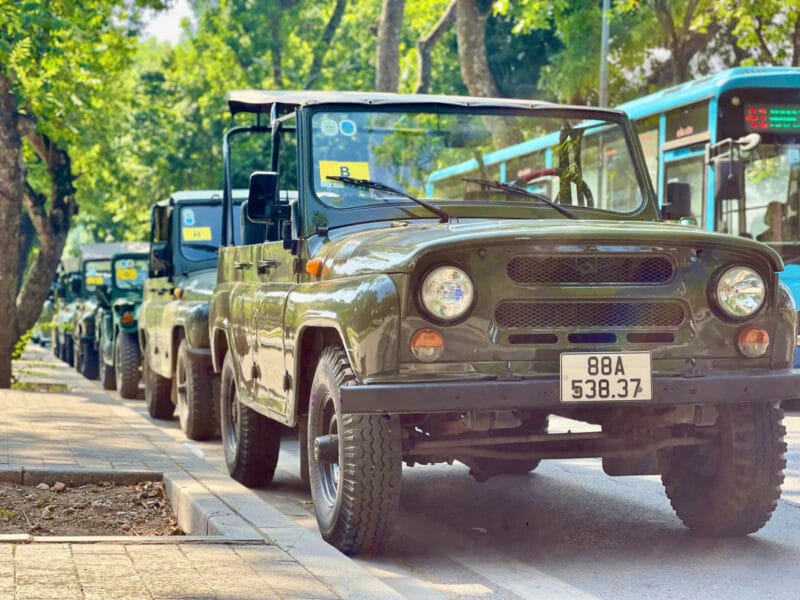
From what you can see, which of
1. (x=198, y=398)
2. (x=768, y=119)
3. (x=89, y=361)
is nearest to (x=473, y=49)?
(x=89, y=361)

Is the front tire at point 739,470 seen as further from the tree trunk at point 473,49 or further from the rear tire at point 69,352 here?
the tree trunk at point 473,49

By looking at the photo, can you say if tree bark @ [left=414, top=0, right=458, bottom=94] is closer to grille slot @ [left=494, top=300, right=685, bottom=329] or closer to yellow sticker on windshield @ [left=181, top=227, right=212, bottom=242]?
yellow sticker on windshield @ [left=181, top=227, right=212, bottom=242]

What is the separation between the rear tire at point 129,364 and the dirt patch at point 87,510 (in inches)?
357

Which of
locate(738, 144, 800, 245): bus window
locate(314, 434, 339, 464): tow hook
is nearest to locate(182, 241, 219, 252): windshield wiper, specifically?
locate(738, 144, 800, 245): bus window

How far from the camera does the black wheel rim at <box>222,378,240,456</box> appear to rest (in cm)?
895

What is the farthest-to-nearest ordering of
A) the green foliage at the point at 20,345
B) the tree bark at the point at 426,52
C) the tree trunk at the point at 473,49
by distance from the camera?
the tree bark at the point at 426,52
the tree trunk at the point at 473,49
the green foliage at the point at 20,345

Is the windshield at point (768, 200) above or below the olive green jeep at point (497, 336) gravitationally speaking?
above

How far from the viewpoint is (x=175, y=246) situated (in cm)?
1438

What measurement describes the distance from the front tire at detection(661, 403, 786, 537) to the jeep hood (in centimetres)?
70

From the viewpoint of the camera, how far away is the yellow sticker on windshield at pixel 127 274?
20.6m

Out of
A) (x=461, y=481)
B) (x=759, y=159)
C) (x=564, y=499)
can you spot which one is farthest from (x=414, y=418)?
→ (x=759, y=159)

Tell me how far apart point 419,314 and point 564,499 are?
2830mm

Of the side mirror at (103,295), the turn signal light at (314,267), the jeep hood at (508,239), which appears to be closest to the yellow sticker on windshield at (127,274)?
the side mirror at (103,295)

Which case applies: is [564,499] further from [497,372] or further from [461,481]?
[497,372]
